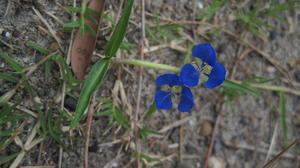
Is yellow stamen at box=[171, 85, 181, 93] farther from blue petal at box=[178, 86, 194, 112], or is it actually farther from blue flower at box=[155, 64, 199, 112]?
blue petal at box=[178, 86, 194, 112]

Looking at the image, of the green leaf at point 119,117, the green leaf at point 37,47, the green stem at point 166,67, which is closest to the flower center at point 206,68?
the green stem at point 166,67

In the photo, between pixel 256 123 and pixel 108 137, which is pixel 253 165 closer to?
pixel 256 123

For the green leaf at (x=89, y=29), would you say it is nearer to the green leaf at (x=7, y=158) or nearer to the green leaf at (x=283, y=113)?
the green leaf at (x=7, y=158)

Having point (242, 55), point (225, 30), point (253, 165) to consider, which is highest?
point (225, 30)

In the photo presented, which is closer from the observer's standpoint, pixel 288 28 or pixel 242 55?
pixel 242 55

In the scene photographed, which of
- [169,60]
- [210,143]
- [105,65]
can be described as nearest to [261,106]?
[210,143]

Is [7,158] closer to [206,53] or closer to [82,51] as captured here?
[82,51]
